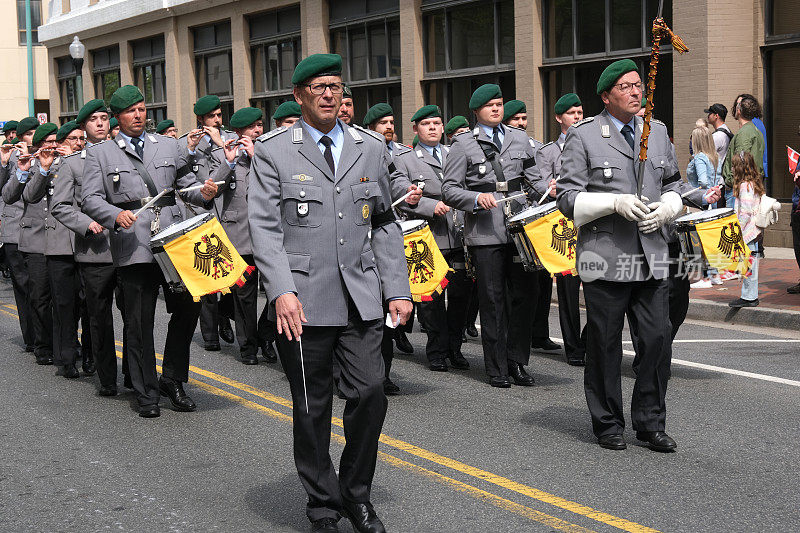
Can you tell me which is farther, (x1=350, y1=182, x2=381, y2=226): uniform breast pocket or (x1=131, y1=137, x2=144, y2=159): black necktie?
(x1=131, y1=137, x2=144, y2=159): black necktie

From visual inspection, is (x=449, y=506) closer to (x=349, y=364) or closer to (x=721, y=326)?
(x=349, y=364)

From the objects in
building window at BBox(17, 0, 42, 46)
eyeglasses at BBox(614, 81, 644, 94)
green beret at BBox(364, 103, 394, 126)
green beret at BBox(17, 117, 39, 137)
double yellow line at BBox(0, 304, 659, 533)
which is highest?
building window at BBox(17, 0, 42, 46)

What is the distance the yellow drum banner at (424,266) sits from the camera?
8.73 metres

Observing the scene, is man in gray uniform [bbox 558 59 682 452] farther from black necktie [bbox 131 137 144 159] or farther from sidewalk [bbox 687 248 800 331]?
sidewalk [bbox 687 248 800 331]

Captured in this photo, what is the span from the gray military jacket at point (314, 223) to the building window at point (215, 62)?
27565 millimetres

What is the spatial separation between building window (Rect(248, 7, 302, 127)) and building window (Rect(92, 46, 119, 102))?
10.4 m

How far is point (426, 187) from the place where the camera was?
10.2 m

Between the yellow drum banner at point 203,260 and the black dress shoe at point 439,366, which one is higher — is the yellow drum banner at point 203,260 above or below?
above

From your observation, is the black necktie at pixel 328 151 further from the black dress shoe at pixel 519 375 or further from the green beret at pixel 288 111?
the green beret at pixel 288 111

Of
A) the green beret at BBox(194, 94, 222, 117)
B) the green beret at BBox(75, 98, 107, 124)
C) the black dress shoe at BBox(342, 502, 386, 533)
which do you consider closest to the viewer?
the black dress shoe at BBox(342, 502, 386, 533)

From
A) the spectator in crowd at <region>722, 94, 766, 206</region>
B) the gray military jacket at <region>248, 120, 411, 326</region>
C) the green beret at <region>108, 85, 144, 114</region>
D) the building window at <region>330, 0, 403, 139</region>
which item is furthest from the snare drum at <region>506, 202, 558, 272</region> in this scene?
the building window at <region>330, 0, 403, 139</region>

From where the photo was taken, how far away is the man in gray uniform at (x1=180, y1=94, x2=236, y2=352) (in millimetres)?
10930

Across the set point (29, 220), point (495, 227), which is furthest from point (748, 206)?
point (29, 220)

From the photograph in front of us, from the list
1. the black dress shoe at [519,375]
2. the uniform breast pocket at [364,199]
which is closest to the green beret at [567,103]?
the black dress shoe at [519,375]
